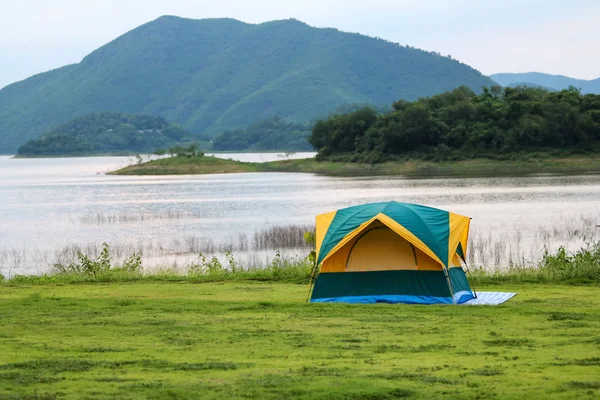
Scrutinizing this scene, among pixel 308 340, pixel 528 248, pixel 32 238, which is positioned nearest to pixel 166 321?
pixel 308 340

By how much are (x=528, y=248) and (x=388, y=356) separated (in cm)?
1764

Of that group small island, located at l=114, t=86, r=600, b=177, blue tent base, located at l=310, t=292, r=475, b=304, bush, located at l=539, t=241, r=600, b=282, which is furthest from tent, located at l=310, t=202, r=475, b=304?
small island, located at l=114, t=86, r=600, b=177

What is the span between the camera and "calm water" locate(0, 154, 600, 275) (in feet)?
97.8

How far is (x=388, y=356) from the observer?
10133 millimetres

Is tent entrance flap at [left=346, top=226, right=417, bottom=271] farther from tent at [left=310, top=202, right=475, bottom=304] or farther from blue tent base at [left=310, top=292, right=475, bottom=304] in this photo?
blue tent base at [left=310, top=292, right=475, bottom=304]

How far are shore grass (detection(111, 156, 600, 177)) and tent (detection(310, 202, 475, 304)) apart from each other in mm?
66649

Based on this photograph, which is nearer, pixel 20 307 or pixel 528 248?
pixel 20 307

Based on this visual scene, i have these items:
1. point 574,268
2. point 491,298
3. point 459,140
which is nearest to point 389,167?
point 459,140

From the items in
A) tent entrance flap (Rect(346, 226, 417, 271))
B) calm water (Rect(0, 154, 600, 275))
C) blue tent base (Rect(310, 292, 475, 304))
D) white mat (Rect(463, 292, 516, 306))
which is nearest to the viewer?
white mat (Rect(463, 292, 516, 306))

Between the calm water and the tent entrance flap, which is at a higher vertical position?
the tent entrance flap

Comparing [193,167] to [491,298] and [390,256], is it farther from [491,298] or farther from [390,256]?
[491,298]

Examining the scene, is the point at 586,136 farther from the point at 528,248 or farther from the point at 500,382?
the point at 500,382

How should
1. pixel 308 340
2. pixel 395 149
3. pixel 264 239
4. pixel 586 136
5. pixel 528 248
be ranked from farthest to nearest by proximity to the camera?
pixel 395 149
pixel 586 136
pixel 264 239
pixel 528 248
pixel 308 340

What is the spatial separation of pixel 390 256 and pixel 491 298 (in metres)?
1.97
